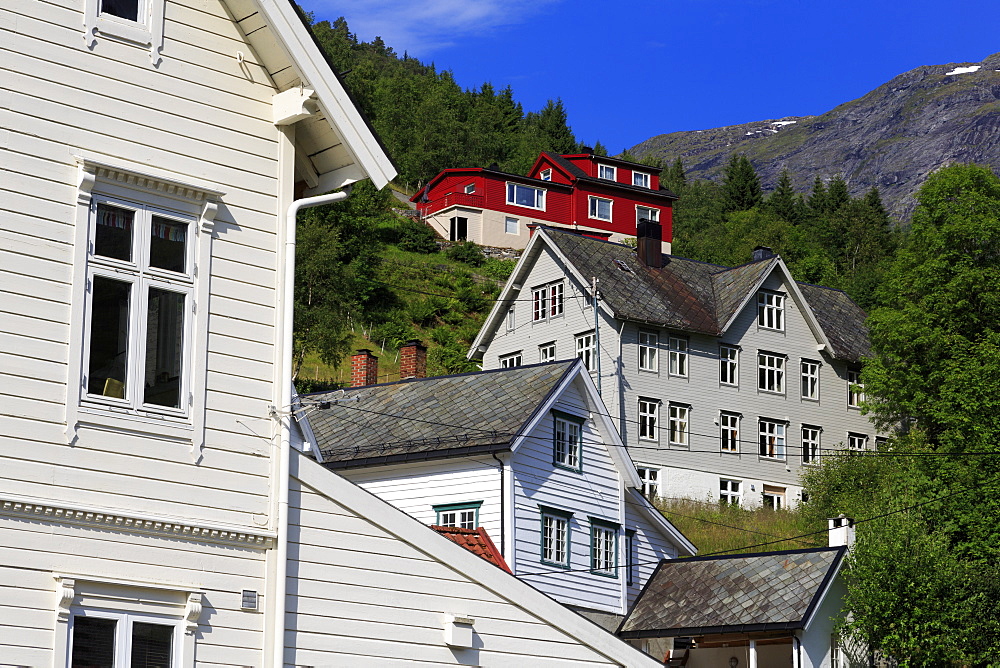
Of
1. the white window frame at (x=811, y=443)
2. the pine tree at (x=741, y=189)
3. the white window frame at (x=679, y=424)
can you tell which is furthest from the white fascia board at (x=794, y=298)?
the pine tree at (x=741, y=189)

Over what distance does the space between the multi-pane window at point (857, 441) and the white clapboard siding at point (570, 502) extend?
29.9 metres

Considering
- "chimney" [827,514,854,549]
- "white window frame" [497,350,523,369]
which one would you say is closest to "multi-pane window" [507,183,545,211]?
"white window frame" [497,350,523,369]

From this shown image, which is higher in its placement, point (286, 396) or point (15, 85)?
point (15, 85)

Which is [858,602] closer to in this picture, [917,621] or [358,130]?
[917,621]

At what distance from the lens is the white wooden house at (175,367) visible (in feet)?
35.6

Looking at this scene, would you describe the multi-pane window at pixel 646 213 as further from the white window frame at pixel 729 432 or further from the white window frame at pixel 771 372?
the white window frame at pixel 729 432

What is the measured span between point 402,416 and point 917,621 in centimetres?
1364

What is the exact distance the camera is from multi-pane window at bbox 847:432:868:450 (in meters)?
62.5

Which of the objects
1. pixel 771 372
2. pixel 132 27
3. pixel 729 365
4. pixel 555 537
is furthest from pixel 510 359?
pixel 132 27

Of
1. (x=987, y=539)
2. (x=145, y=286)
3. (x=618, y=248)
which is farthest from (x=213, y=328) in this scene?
(x=618, y=248)

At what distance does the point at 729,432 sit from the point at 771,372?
159 inches

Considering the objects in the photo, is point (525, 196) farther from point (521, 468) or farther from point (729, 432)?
point (521, 468)

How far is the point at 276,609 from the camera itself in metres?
11.9

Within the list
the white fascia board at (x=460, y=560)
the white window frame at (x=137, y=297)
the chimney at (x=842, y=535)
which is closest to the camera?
the white window frame at (x=137, y=297)
